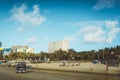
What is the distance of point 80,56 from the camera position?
182375 mm

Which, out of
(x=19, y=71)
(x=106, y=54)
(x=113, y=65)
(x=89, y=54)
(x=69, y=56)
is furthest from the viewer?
(x=69, y=56)

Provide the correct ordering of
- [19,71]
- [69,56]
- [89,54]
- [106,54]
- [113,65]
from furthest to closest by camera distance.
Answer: [69,56]
[89,54]
[106,54]
[113,65]
[19,71]

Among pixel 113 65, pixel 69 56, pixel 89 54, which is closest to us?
pixel 113 65

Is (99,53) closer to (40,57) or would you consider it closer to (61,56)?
(61,56)

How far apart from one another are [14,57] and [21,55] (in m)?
12.6

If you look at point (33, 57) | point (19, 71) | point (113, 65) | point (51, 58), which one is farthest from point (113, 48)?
point (19, 71)

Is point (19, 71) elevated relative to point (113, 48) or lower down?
Result: lower down

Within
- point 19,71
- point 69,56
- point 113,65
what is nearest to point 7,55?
point 69,56

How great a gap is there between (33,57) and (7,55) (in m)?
26.0

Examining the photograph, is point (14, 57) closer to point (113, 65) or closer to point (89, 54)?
point (89, 54)

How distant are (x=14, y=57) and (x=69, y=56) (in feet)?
155

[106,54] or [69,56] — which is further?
[69,56]

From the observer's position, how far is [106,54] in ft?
522

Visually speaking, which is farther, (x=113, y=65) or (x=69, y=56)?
(x=69, y=56)
